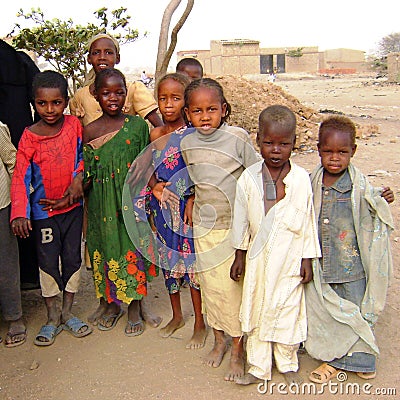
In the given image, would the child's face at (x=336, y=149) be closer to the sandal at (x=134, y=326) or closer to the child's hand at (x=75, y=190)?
the child's hand at (x=75, y=190)

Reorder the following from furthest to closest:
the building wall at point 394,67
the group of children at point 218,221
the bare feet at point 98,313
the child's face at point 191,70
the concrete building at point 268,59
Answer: the concrete building at point 268,59, the building wall at point 394,67, the child's face at point 191,70, the bare feet at point 98,313, the group of children at point 218,221

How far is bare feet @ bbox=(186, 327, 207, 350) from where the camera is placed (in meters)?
2.91

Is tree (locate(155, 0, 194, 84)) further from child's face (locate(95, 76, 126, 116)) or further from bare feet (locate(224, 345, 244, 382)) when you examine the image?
bare feet (locate(224, 345, 244, 382))

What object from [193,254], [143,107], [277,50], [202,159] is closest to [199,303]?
[193,254]

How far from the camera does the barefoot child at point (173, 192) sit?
8.95ft

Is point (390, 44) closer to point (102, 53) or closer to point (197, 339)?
point (102, 53)

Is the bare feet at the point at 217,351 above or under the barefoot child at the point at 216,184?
under

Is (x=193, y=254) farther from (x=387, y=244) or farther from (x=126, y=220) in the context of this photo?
(x=387, y=244)

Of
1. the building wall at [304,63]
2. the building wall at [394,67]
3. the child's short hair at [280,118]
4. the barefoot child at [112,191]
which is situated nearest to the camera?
the child's short hair at [280,118]

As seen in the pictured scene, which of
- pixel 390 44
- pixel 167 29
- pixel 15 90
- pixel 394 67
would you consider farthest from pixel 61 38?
pixel 390 44

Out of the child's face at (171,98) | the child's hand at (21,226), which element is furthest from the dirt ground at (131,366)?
the child's face at (171,98)

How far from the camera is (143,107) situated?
10.7ft

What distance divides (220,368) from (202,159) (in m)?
1.15

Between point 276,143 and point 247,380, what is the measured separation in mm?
1216
